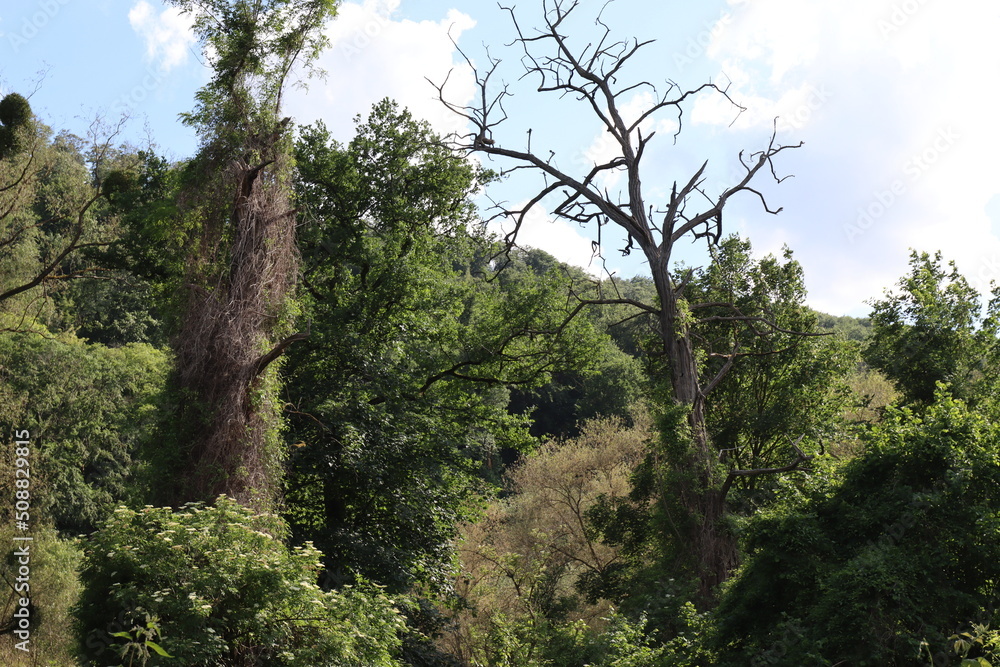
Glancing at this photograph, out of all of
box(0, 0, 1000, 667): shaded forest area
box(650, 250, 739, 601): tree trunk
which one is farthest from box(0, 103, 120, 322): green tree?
box(650, 250, 739, 601): tree trunk

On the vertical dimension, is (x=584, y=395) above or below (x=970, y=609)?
above

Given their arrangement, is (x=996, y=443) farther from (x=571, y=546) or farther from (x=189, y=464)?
(x=571, y=546)

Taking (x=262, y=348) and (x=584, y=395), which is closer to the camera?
(x=262, y=348)

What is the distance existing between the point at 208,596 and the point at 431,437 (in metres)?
7.30

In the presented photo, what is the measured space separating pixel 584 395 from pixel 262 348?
3882cm

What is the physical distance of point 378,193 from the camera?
1531 cm

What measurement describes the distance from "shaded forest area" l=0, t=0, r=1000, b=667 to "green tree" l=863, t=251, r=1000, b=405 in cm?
7

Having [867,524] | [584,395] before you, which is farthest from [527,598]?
[584,395]

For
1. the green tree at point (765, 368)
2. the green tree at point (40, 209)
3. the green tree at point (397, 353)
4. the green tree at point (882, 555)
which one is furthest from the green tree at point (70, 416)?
the green tree at point (882, 555)

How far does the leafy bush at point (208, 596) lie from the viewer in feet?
22.4

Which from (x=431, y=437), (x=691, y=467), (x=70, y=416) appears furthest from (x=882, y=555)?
(x=70, y=416)

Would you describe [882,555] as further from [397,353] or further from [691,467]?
[397,353]

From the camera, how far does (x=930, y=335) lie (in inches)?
683

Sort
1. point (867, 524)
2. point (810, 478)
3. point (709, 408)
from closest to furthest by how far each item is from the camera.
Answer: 1. point (867, 524)
2. point (810, 478)
3. point (709, 408)
